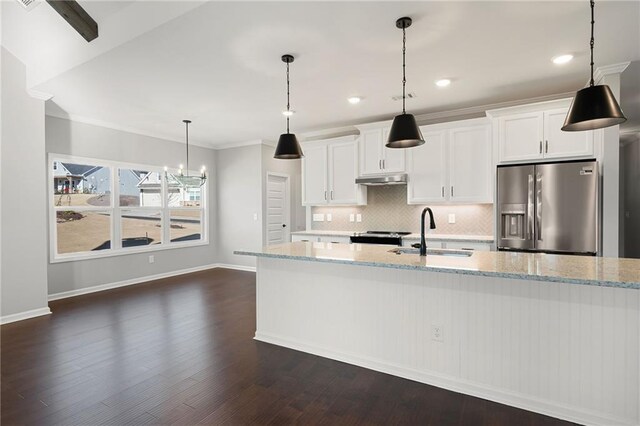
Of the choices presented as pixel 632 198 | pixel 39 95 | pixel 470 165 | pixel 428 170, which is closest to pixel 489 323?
pixel 470 165

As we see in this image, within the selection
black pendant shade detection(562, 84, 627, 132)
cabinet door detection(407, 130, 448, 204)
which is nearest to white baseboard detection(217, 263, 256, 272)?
cabinet door detection(407, 130, 448, 204)

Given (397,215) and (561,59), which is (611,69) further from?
(397,215)

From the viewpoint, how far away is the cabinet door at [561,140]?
11.7 ft

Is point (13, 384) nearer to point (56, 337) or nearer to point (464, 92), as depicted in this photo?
point (56, 337)

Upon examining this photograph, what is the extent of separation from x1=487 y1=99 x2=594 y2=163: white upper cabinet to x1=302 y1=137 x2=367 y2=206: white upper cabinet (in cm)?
204

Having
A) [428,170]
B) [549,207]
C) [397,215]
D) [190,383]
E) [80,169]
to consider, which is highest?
[80,169]

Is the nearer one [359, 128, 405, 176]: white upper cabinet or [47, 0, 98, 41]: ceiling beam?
[47, 0, 98, 41]: ceiling beam

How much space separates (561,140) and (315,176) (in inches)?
133

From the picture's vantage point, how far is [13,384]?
8.09 ft

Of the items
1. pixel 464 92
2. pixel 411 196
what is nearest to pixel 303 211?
pixel 411 196

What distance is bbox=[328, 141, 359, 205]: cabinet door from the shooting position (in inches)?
208

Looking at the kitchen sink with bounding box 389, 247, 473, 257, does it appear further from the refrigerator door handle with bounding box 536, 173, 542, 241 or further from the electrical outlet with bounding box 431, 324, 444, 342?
the refrigerator door handle with bounding box 536, 173, 542, 241

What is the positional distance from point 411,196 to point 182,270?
463cm

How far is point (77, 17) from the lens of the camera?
2867mm
